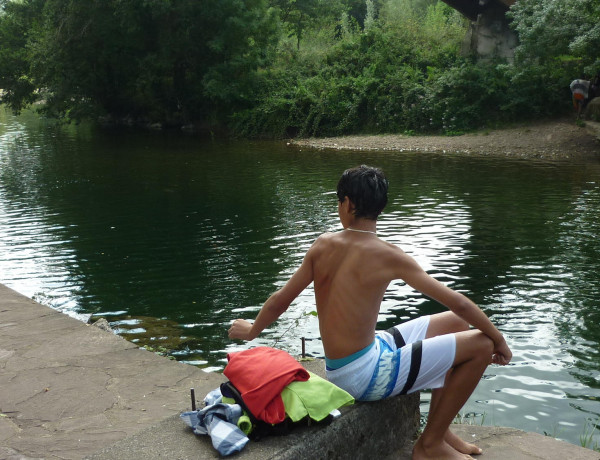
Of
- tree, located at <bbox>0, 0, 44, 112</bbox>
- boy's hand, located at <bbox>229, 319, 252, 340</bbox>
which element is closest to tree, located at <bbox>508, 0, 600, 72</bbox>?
boy's hand, located at <bbox>229, 319, 252, 340</bbox>

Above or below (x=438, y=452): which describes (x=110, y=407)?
below

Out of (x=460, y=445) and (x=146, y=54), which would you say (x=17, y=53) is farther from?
(x=460, y=445)

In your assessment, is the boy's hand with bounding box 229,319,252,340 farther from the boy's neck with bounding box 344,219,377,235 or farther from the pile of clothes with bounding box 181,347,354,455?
the boy's neck with bounding box 344,219,377,235

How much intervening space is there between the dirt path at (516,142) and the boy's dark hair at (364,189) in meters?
17.8

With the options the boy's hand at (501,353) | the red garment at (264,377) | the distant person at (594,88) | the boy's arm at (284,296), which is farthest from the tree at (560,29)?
the red garment at (264,377)

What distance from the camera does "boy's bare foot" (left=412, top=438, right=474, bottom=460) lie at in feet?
11.1

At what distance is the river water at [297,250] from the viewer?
628 cm

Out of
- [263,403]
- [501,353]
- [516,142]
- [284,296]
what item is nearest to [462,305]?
[501,353]

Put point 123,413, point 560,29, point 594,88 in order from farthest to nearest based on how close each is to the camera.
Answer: point 594,88
point 560,29
point 123,413

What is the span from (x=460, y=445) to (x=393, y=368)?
62 centimetres

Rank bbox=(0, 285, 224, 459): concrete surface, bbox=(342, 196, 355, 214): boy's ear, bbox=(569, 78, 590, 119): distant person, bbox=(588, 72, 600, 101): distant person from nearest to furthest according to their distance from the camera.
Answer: bbox=(342, 196, 355, 214): boy's ear
bbox=(0, 285, 224, 459): concrete surface
bbox=(569, 78, 590, 119): distant person
bbox=(588, 72, 600, 101): distant person

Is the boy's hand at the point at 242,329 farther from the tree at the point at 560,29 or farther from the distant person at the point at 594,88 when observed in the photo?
the distant person at the point at 594,88

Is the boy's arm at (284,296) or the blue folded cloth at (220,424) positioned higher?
the boy's arm at (284,296)

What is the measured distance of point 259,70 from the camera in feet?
109
